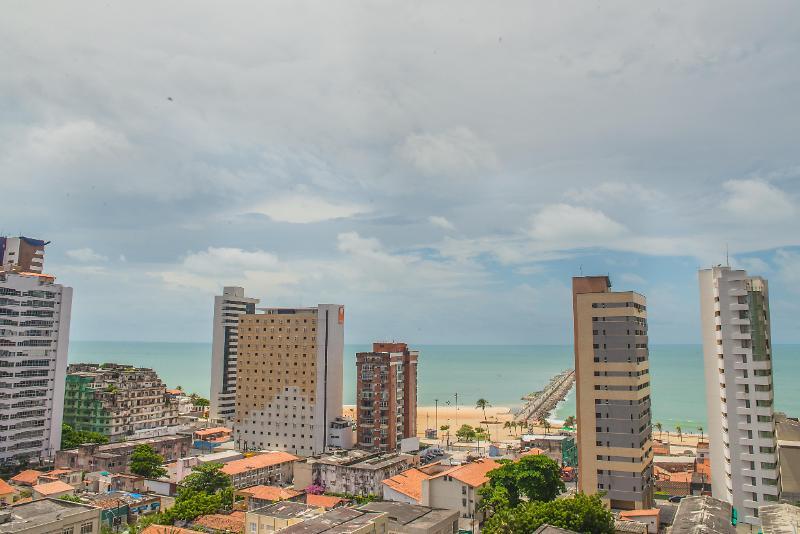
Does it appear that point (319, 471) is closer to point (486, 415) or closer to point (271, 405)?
point (271, 405)

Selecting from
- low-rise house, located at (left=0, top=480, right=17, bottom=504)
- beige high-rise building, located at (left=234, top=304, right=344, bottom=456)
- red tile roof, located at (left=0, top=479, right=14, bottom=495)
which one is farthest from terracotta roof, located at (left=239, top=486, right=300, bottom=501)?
beige high-rise building, located at (left=234, top=304, right=344, bottom=456)

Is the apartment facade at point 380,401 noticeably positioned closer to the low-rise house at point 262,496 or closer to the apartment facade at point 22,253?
the low-rise house at point 262,496

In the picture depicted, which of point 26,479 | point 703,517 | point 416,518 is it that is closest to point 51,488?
point 26,479

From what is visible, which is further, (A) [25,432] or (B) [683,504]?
(A) [25,432]

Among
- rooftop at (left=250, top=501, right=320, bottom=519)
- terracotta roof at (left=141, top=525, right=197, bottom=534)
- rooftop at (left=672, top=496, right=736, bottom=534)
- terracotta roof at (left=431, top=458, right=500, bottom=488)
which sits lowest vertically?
terracotta roof at (left=141, top=525, right=197, bottom=534)

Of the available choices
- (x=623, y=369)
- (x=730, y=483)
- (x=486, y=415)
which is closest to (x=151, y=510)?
(x=623, y=369)

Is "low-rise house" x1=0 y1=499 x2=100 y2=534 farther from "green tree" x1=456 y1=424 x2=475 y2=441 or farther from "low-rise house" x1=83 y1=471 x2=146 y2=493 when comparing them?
"green tree" x1=456 y1=424 x2=475 y2=441
